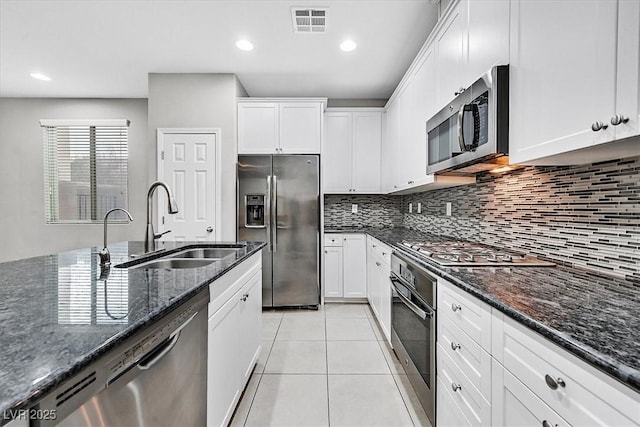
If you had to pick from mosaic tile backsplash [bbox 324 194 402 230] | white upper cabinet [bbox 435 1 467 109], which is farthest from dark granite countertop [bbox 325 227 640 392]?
mosaic tile backsplash [bbox 324 194 402 230]

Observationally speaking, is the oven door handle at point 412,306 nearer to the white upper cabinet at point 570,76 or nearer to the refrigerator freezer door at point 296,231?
the white upper cabinet at point 570,76

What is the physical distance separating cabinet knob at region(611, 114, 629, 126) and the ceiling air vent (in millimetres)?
2209

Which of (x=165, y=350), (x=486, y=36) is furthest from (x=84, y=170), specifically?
(x=486, y=36)

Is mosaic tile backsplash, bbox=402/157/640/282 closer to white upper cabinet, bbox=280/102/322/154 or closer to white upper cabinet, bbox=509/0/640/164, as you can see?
white upper cabinet, bbox=509/0/640/164

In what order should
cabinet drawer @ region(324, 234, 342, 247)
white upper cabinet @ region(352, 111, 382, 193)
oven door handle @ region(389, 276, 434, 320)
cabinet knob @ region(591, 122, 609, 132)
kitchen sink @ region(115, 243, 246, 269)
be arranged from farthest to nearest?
white upper cabinet @ region(352, 111, 382, 193) < cabinet drawer @ region(324, 234, 342, 247) < kitchen sink @ region(115, 243, 246, 269) < oven door handle @ region(389, 276, 434, 320) < cabinet knob @ region(591, 122, 609, 132)

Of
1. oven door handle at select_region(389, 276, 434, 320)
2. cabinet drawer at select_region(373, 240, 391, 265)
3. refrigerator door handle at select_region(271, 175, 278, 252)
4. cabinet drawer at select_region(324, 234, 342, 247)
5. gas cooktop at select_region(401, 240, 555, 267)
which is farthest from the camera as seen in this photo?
cabinet drawer at select_region(324, 234, 342, 247)

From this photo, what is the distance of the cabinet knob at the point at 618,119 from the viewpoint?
864 mm

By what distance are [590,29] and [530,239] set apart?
1.12 m

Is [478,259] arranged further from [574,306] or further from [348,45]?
[348,45]

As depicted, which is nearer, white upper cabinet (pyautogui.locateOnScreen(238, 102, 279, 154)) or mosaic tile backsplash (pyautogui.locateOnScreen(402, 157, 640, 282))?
mosaic tile backsplash (pyautogui.locateOnScreen(402, 157, 640, 282))

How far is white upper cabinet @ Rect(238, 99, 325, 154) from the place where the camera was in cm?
373

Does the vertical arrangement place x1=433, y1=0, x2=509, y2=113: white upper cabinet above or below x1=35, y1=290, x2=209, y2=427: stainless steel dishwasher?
above

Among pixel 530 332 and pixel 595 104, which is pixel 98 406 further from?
pixel 595 104

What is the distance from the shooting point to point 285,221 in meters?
3.66
